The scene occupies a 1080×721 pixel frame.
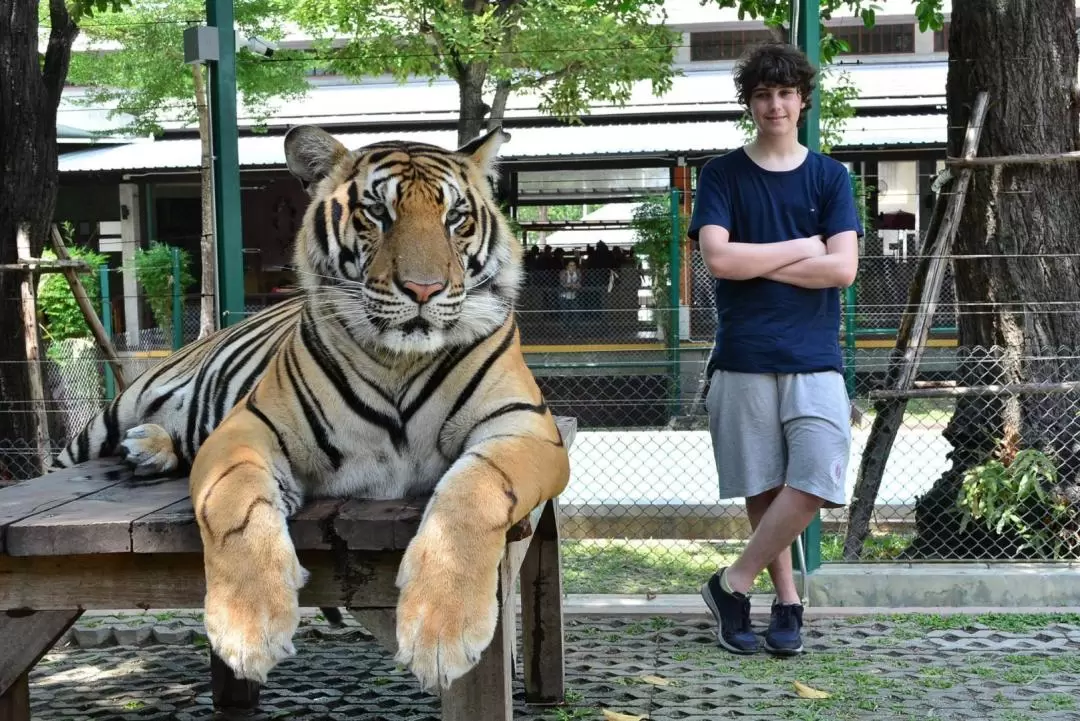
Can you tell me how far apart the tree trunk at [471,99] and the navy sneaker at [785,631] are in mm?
8283

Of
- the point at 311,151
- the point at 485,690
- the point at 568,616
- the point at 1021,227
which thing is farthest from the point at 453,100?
the point at 485,690

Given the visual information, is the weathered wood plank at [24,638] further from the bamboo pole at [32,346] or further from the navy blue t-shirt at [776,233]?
the bamboo pole at [32,346]

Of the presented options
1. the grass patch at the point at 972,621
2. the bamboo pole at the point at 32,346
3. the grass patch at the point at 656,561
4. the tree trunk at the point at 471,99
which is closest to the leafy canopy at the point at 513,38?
the tree trunk at the point at 471,99

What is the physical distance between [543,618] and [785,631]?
0.85 metres

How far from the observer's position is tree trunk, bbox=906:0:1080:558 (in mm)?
5004

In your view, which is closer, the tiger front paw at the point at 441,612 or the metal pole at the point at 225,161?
the tiger front paw at the point at 441,612

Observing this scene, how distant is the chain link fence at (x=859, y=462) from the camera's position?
5008 mm

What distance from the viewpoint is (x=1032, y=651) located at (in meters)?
3.85

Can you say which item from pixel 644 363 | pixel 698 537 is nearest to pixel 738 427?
pixel 698 537

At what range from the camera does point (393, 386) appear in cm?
250

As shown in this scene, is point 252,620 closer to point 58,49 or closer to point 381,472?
point 381,472

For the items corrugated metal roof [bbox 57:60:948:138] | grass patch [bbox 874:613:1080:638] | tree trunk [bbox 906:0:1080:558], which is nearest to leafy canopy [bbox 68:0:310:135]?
corrugated metal roof [bbox 57:60:948:138]

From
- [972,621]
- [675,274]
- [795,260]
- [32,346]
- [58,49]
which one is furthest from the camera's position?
[675,274]

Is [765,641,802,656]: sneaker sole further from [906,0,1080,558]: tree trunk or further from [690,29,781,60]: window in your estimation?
[690,29,781,60]: window
